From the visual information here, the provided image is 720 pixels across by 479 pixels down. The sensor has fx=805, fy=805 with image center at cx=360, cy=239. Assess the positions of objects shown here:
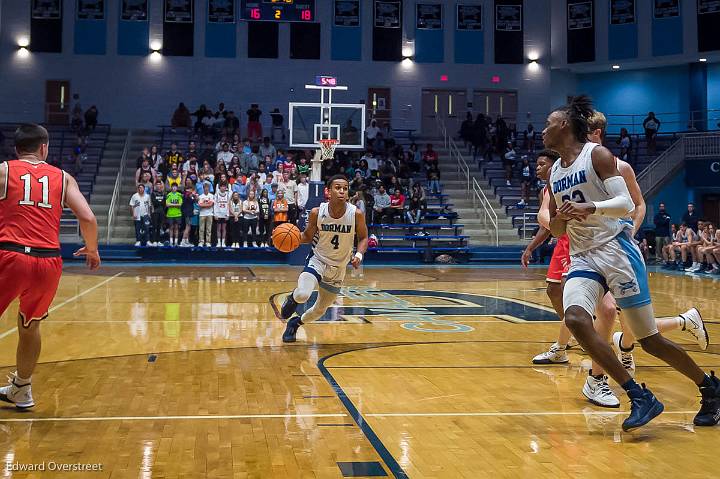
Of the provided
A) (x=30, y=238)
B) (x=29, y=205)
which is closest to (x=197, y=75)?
(x=29, y=205)

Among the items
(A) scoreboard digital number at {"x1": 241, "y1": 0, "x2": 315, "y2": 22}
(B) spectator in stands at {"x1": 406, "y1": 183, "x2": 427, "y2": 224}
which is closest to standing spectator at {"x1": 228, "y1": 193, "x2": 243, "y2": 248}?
(B) spectator in stands at {"x1": 406, "y1": 183, "x2": 427, "y2": 224}

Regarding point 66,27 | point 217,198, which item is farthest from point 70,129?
point 217,198

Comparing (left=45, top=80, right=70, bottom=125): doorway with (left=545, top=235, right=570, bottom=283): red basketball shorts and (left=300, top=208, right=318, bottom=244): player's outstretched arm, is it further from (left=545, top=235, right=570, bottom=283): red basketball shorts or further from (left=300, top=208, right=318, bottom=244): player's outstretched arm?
(left=545, top=235, right=570, bottom=283): red basketball shorts

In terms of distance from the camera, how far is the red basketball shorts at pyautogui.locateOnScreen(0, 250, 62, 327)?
552cm

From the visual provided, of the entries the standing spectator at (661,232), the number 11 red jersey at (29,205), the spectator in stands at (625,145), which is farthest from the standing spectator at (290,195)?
the number 11 red jersey at (29,205)

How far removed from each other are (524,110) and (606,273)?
3009cm

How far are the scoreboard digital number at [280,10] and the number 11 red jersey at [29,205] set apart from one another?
2023 cm

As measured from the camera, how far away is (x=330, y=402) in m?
6.02

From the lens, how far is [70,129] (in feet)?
97.7

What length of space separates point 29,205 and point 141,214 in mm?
17524

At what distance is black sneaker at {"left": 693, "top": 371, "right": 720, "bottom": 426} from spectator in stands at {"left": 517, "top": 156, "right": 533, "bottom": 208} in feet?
71.4

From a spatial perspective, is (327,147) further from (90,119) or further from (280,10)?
(90,119)

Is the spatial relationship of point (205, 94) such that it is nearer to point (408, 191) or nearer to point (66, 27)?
point (66, 27)

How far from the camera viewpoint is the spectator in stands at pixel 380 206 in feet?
79.7
